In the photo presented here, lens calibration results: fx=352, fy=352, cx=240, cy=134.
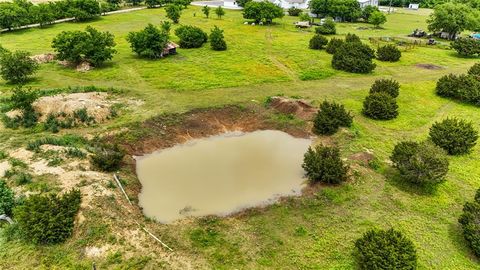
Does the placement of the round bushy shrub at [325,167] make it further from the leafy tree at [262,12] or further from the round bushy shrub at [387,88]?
the leafy tree at [262,12]

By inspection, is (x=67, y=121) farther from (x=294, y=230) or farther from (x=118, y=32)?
(x=118, y=32)

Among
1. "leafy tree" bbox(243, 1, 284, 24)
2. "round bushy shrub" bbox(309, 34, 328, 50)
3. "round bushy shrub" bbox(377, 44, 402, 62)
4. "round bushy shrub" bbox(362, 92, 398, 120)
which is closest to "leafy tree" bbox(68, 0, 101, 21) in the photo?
"leafy tree" bbox(243, 1, 284, 24)

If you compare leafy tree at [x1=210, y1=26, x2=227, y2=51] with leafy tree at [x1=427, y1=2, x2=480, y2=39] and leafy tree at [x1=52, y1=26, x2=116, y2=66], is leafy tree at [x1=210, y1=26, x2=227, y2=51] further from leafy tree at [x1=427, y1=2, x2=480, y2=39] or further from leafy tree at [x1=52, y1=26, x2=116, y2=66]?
leafy tree at [x1=427, y1=2, x2=480, y2=39]

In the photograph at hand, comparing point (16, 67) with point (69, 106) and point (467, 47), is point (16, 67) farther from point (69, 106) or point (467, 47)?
point (467, 47)

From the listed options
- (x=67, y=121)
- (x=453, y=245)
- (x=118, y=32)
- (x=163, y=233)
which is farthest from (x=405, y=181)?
(x=118, y=32)

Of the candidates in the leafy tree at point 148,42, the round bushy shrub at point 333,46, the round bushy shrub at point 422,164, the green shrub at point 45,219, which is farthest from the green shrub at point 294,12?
the green shrub at point 45,219

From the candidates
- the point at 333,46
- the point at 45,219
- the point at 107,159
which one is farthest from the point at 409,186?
the point at 333,46
